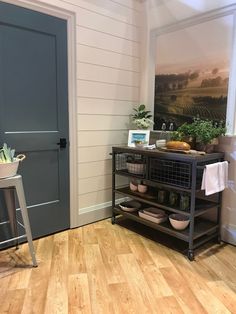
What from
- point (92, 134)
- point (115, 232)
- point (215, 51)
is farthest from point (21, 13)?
point (115, 232)

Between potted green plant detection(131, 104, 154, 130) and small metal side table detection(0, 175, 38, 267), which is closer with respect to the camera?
small metal side table detection(0, 175, 38, 267)

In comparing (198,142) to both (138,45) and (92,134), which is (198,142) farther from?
(138,45)

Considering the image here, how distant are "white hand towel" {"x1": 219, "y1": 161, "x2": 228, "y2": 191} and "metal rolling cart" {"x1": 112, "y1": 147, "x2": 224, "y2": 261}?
0.29 ft

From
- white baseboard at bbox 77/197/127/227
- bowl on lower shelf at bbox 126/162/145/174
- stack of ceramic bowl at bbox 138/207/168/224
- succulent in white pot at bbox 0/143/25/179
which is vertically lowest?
white baseboard at bbox 77/197/127/227

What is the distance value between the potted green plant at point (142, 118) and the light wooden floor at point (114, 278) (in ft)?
3.92

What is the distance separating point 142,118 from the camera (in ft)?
9.83

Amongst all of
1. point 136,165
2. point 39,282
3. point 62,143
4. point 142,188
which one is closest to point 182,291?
point 39,282

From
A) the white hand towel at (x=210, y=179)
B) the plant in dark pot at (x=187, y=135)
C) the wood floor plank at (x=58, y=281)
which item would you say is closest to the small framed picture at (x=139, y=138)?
the plant in dark pot at (x=187, y=135)

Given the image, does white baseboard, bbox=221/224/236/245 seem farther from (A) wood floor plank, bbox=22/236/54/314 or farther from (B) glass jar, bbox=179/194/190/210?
(A) wood floor plank, bbox=22/236/54/314

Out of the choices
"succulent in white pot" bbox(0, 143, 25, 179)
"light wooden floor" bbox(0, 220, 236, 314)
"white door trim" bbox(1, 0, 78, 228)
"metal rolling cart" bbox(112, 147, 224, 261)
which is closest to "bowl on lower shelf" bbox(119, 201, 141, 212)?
"metal rolling cart" bbox(112, 147, 224, 261)

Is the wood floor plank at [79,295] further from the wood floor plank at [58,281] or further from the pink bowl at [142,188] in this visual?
the pink bowl at [142,188]

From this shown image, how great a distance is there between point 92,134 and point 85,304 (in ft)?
5.48

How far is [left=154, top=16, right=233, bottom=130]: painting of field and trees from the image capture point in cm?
245

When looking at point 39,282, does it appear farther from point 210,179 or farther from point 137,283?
point 210,179
